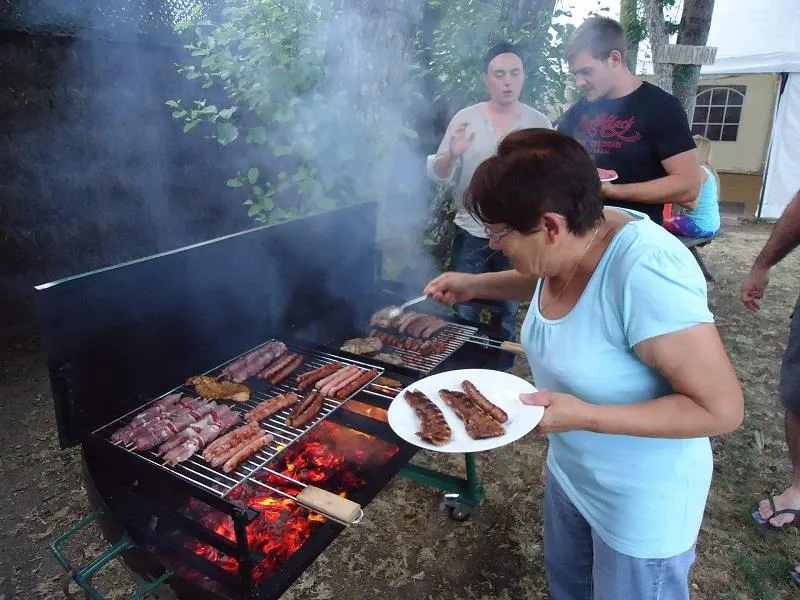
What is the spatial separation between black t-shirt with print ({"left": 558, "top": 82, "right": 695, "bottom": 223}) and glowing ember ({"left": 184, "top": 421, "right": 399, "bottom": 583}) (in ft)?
7.77

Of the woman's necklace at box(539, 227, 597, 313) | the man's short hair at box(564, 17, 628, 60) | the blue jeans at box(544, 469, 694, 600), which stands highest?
the man's short hair at box(564, 17, 628, 60)

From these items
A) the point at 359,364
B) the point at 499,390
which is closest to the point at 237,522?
the point at 499,390

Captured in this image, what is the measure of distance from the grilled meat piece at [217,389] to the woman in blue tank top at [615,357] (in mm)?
1506

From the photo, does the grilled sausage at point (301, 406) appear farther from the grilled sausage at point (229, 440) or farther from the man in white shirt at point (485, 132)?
the man in white shirt at point (485, 132)

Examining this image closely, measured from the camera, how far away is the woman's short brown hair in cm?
143

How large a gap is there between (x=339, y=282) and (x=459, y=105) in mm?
3120

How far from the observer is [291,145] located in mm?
4504

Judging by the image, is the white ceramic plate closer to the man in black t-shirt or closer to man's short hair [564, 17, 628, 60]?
the man in black t-shirt

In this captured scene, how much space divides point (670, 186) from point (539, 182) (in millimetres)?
2518

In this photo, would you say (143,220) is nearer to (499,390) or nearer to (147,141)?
(147,141)

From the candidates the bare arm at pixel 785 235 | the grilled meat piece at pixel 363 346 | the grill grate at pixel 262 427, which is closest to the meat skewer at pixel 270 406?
the grill grate at pixel 262 427

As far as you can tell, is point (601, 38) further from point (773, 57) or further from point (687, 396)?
point (773, 57)

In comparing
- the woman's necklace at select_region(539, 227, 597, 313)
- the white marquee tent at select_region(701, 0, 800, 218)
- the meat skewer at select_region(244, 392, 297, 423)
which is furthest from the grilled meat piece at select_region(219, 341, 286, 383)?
the white marquee tent at select_region(701, 0, 800, 218)

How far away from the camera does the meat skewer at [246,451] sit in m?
2.19
